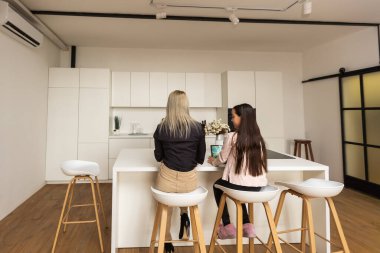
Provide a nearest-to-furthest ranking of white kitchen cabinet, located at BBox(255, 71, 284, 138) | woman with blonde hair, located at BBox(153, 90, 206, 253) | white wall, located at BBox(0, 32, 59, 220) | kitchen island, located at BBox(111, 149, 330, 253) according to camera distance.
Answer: woman with blonde hair, located at BBox(153, 90, 206, 253), kitchen island, located at BBox(111, 149, 330, 253), white wall, located at BBox(0, 32, 59, 220), white kitchen cabinet, located at BBox(255, 71, 284, 138)

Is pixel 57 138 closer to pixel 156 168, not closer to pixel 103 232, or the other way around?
pixel 103 232

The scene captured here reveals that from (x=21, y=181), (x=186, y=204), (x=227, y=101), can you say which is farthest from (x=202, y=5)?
(x=21, y=181)

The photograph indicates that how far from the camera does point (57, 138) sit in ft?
14.5

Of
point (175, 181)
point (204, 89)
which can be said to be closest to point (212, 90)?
point (204, 89)

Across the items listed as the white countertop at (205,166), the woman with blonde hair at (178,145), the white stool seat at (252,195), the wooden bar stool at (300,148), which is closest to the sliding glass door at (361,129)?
the wooden bar stool at (300,148)

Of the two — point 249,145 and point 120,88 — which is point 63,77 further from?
point 249,145

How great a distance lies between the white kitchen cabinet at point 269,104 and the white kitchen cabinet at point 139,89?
7.48 feet

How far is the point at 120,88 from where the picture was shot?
479 centimetres

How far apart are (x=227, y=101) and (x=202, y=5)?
2.03 meters

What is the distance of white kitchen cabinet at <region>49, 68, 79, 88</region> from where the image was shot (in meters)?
4.42

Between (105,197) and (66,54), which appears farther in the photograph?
(66,54)

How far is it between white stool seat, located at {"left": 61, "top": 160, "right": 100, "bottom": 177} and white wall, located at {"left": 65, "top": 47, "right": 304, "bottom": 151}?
3130 millimetres

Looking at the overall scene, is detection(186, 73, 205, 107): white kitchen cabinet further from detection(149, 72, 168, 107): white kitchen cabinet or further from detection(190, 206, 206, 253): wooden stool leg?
detection(190, 206, 206, 253): wooden stool leg

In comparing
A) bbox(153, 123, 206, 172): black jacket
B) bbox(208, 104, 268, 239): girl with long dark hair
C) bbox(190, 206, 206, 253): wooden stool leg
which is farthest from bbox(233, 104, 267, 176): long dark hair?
bbox(190, 206, 206, 253): wooden stool leg
